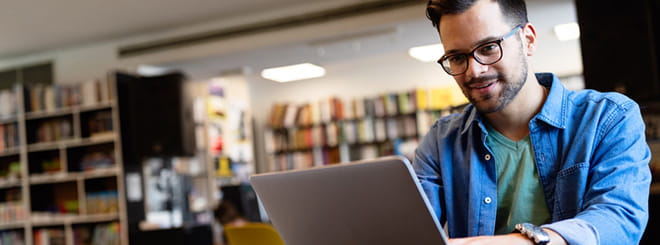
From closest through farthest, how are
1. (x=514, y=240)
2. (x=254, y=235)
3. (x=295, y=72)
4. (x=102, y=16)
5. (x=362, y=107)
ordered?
(x=514, y=240)
(x=254, y=235)
(x=102, y=16)
(x=295, y=72)
(x=362, y=107)

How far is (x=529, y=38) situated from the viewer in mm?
1443

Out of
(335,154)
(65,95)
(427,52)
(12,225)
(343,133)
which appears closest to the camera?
(65,95)

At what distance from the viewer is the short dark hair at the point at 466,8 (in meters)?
1.36

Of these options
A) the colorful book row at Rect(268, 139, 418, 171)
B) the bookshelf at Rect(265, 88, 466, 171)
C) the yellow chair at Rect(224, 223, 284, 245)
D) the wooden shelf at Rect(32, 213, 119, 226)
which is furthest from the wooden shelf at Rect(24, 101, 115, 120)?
the yellow chair at Rect(224, 223, 284, 245)

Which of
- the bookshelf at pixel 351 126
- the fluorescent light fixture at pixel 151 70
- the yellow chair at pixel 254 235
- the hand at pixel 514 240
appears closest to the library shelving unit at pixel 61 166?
the fluorescent light fixture at pixel 151 70

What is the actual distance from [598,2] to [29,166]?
6.03m

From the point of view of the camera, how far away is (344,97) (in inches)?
406

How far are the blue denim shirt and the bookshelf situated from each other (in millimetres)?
7646

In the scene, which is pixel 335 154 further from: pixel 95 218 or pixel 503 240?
pixel 503 240

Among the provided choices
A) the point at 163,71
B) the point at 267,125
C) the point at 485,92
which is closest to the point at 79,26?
the point at 163,71

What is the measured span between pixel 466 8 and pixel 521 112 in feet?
0.83

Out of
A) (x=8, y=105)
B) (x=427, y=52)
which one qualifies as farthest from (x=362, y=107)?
(x=8, y=105)

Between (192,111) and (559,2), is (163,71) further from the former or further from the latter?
(559,2)

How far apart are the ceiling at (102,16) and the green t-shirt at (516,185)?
17.4 ft
